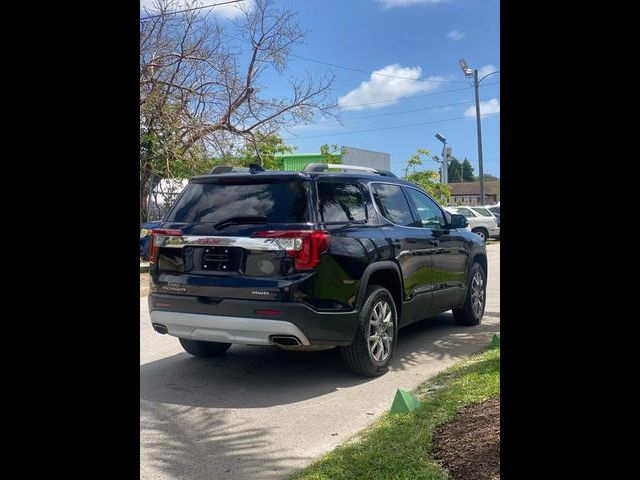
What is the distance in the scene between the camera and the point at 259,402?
486 centimetres

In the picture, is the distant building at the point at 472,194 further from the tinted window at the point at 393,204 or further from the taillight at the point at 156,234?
the taillight at the point at 156,234

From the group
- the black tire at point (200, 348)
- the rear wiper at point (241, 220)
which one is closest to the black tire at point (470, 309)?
the black tire at point (200, 348)

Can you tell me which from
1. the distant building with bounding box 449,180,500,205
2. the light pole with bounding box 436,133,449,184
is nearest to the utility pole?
the light pole with bounding box 436,133,449,184

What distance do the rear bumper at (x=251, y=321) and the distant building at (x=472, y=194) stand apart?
5202 centimetres

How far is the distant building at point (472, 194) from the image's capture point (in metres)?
61.0

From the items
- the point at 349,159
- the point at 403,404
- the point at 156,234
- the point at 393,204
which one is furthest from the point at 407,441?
the point at 349,159

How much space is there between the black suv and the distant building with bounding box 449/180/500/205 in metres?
51.2

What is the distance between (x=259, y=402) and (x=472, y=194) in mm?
73237

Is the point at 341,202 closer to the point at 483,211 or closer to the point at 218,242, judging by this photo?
the point at 218,242

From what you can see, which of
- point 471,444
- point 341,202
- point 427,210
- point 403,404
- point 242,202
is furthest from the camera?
point 427,210

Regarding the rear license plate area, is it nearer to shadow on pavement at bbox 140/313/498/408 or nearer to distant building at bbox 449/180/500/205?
shadow on pavement at bbox 140/313/498/408
